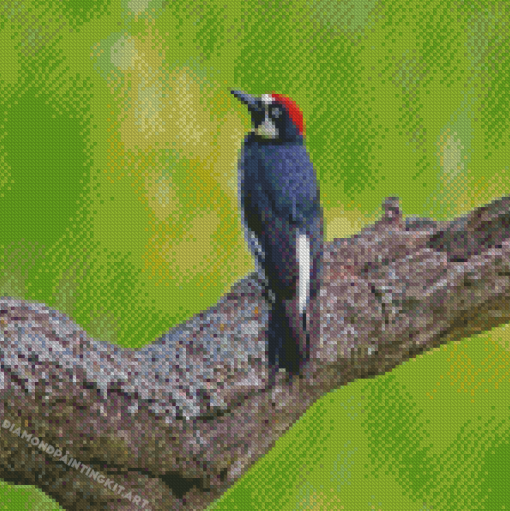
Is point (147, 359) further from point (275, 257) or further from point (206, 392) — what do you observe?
point (275, 257)

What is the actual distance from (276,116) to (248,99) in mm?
102

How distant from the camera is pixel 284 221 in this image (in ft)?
6.28

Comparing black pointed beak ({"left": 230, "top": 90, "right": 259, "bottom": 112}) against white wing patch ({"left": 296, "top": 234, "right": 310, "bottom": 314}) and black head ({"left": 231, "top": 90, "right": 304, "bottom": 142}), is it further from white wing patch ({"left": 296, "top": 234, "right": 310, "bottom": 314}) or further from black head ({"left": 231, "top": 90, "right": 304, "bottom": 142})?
white wing patch ({"left": 296, "top": 234, "right": 310, "bottom": 314})

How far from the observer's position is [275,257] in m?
1.84

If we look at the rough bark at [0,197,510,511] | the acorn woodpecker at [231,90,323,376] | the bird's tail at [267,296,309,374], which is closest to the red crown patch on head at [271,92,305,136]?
the acorn woodpecker at [231,90,323,376]

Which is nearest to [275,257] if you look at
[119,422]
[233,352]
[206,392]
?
[233,352]

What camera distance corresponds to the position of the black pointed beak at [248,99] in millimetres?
2150

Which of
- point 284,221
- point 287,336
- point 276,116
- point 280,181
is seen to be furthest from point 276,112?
point 287,336

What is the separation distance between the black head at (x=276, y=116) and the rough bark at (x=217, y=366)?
34cm

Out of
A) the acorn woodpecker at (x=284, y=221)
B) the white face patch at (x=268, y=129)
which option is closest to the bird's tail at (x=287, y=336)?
the acorn woodpecker at (x=284, y=221)

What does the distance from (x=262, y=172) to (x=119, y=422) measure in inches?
31.6

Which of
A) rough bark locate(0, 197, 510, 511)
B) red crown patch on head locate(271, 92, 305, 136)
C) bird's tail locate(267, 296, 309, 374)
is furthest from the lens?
red crown patch on head locate(271, 92, 305, 136)

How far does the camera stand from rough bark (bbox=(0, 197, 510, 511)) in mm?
1525

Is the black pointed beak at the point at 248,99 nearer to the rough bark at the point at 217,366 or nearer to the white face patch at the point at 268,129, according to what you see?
the white face patch at the point at 268,129
